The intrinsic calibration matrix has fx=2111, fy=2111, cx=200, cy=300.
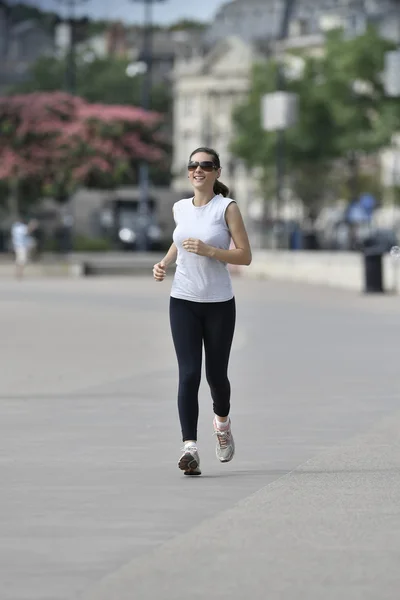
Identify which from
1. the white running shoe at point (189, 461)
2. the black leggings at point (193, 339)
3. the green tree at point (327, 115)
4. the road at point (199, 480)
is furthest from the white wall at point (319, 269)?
the white running shoe at point (189, 461)

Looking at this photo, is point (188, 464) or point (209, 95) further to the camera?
point (209, 95)

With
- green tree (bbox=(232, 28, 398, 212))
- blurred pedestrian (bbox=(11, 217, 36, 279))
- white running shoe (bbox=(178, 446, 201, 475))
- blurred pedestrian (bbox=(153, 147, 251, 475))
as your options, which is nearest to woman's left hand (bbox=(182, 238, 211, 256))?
blurred pedestrian (bbox=(153, 147, 251, 475))

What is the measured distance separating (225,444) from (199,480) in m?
0.59

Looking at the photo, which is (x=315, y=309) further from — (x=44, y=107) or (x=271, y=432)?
(x=44, y=107)

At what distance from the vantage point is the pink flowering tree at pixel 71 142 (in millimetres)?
60812

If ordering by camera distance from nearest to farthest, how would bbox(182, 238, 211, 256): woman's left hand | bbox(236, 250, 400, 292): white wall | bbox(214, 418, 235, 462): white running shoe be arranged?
bbox(182, 238, 211, 256): woman's left hand
bbox(214, 418, 235, 462): white running shoe
bbox(236, 250, 400, 292): white wall

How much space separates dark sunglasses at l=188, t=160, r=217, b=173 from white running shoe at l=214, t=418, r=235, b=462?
4.58 feet

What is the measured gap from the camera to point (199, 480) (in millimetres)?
10828

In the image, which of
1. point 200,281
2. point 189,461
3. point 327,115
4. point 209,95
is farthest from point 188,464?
point 209,95

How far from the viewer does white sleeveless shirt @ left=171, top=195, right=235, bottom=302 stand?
36.1 ft

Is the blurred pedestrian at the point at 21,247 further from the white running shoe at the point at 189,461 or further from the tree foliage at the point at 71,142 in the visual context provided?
the white running shoe at the point at 189,461

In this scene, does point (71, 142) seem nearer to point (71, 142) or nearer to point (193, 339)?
point (71, 142)

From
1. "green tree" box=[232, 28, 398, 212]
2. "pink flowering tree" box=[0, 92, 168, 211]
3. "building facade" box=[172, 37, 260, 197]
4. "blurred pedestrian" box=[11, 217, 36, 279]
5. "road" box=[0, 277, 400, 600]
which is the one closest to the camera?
"road" box=[0, 277, 400, 600]

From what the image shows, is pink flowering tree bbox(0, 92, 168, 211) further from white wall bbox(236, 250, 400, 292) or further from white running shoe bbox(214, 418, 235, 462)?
white running shoe bbox(214, 418, 235, 462)
